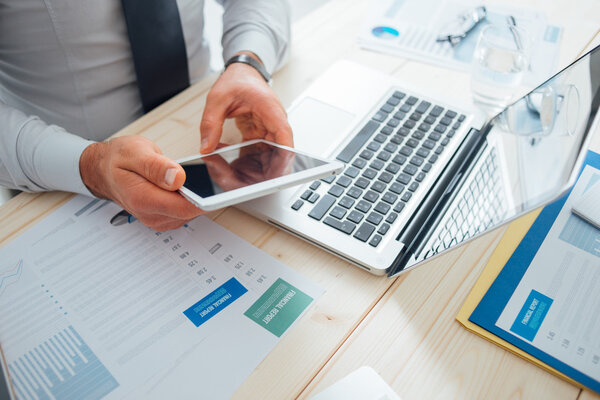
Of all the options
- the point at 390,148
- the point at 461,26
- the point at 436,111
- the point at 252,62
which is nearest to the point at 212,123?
the point at 252,62

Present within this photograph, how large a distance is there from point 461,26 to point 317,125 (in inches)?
19.5

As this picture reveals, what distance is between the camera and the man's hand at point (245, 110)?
0.63 metres

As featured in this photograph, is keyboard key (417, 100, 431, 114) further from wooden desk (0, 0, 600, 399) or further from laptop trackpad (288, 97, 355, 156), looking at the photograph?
wooden desk (0, 0, 600, 399)

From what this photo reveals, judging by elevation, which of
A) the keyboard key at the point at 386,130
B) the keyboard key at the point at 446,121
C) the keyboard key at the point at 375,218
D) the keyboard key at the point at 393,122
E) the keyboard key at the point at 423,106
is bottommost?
the keyboard key at the point at 375,218

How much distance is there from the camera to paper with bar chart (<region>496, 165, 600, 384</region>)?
1.50 ft

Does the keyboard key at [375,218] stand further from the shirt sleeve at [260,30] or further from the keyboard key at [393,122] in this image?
the shirt sleeve at [260,30]

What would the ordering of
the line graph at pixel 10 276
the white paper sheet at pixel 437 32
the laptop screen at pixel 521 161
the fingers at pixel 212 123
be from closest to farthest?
1. the laptop screen at pixel 521 161
2. the line graph at pixel 10 276
3. the fingers at pixel 212 123
4. the white paper sheet at pixel 437 32

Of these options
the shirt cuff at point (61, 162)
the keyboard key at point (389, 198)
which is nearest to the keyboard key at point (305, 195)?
the keyboard key at point (389, 198)

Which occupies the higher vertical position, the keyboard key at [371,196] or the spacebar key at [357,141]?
the spacebar key at [357,141]

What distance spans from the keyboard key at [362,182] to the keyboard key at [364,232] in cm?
7

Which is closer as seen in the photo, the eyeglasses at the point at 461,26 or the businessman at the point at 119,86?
the businessman at the point at 119,86

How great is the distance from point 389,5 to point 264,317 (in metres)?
0.87

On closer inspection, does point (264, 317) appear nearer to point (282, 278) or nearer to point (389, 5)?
point (282, 278)

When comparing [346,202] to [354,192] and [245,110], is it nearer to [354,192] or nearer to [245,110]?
[354,192]
